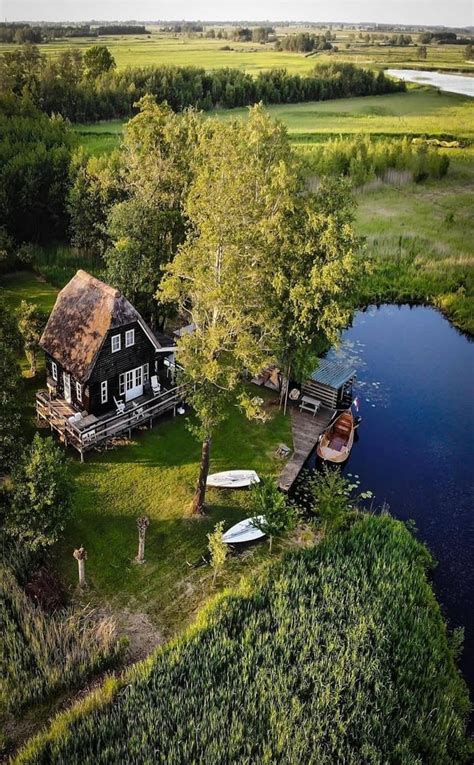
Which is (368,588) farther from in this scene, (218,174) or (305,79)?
(305,79)

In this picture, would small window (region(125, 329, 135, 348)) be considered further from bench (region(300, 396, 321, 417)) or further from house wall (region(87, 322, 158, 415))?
bench (region(300, 396, 321, 417))

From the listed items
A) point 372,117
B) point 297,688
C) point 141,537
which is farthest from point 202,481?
point 372,117

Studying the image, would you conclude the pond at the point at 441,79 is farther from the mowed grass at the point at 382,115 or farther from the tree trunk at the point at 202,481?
the tree trunk at the point at 202,481

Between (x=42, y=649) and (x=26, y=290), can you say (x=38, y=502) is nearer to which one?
(x=42, y=649)

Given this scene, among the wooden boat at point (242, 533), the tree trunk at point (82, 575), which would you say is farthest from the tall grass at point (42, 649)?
the wooden boat at point (242, 533)

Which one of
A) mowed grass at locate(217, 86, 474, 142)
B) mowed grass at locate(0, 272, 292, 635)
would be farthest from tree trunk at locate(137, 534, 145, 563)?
mowed grass at locate(217, 86, 474, 142)

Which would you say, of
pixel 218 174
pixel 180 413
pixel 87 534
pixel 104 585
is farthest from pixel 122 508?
pixel 218 174
